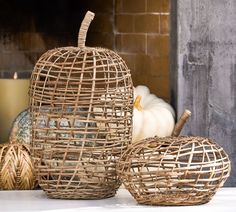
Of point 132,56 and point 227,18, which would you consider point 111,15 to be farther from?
point 227,18

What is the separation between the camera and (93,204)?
2.12 m

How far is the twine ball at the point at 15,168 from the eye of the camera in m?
2.47

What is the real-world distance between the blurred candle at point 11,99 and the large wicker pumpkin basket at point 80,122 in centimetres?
70

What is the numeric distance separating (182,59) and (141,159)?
1.96 feet

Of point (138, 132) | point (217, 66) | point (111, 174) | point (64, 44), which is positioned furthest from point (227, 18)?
point (64, 44)

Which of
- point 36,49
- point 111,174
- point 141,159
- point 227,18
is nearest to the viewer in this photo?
point 141,159

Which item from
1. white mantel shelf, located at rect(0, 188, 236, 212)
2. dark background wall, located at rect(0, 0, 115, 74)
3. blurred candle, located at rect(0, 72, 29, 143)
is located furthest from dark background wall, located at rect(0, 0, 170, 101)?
white mantel shelf, located at rect(0, 188, 236, 212)

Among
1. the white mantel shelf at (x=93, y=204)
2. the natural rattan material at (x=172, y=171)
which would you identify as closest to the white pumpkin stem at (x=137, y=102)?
the white mantel shelf at (x=93, y=204)

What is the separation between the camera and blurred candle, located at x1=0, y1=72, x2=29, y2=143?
290 centimetres

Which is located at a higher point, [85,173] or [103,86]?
[103,86]

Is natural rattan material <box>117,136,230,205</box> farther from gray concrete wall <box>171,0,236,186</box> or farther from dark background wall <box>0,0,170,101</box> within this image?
dark background wall <box>0,0,170,101</box>

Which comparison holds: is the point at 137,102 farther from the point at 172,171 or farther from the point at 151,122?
the point at 172,171

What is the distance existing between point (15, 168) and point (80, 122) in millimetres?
376

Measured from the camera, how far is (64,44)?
155 inches
